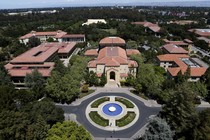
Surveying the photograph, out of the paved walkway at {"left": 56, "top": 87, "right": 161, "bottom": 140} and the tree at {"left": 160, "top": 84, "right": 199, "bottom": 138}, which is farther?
the paved walkway at {"left": 56, "top": 87, "right": 161, "bottom": 140}

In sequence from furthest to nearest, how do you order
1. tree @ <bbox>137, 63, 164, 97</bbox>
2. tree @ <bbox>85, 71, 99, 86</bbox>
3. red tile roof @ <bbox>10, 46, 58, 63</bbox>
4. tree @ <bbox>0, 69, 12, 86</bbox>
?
red tile roof @ <bbox>10, 46, 58, 63</bbox>
tree @ <bbox>85, 71, 99, 86</bbox>
tree @ <bbox>0, 69, 12, 86</bbox>
tree @ <bbox>137, 63, 164, 97</bbox>

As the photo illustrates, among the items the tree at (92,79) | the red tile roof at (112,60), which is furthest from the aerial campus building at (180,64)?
the tree at (92,79)

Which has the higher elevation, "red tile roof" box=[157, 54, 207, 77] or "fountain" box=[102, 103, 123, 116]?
"red tile roof" box=[157, 54, 207, 77]

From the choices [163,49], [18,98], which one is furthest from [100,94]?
[163,49]

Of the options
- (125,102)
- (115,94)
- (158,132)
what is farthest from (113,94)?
(158,132)

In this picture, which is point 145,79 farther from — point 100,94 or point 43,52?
point 43,52

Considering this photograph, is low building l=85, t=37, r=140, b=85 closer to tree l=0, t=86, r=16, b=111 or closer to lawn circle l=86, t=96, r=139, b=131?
lawn circle l=86, t=96, r=139, b=131

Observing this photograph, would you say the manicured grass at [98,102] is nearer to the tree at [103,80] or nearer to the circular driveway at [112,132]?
the circular driveway at [112,132]

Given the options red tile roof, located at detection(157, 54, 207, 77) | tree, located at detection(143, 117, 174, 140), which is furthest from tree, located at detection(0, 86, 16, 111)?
red tile roof, located at detection(157, 54, 207, 77)
